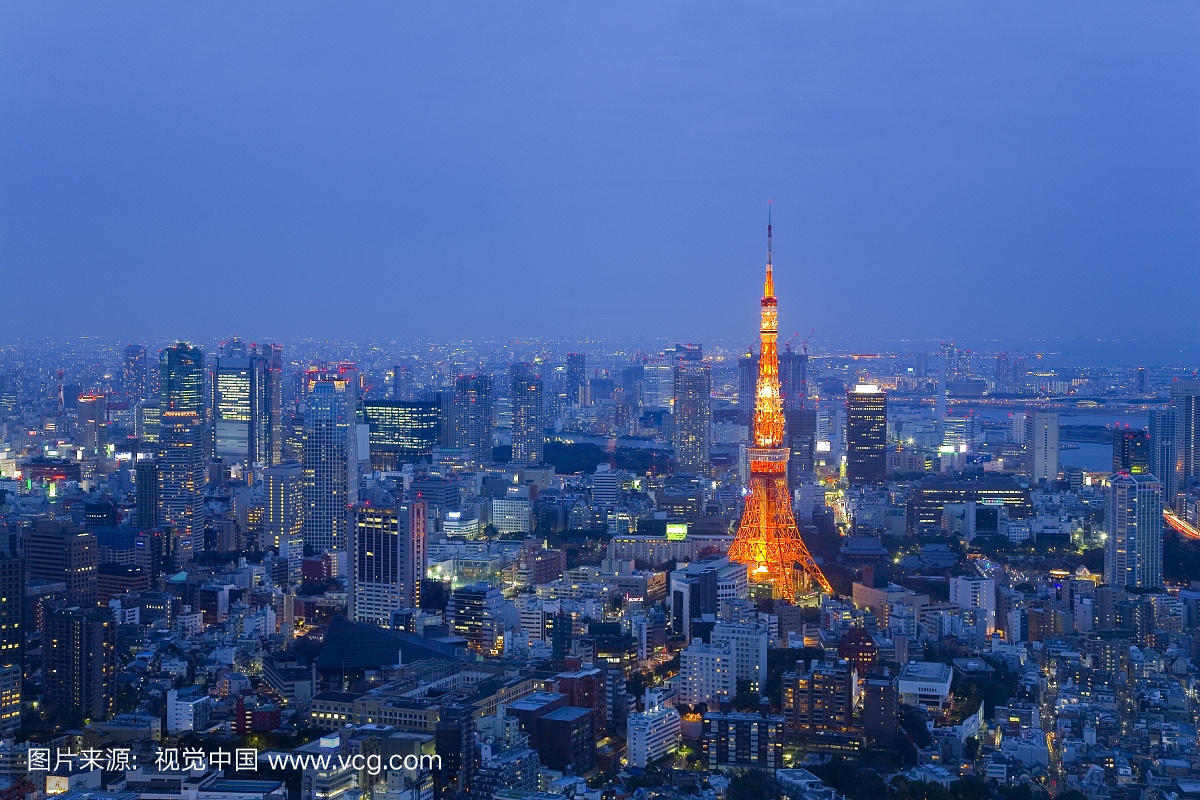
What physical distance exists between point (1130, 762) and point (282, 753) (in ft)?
14.0

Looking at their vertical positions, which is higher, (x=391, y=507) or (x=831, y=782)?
(x=391, y=507)

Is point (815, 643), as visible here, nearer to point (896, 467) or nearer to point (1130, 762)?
point (1130, 762)

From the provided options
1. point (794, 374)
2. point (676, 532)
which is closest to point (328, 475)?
point (676, 532)

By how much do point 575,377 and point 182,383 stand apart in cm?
871

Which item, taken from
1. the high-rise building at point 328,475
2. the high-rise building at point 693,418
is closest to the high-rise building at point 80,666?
the high-rise building at point 328,475

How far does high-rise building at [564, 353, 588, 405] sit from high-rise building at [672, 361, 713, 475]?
2437 mm

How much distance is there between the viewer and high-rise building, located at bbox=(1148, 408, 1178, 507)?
57.1 ft

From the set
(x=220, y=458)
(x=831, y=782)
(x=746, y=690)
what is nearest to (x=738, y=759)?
(x=831, y=782)

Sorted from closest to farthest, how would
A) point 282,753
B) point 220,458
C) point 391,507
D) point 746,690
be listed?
point 282,753
point 746,690
point 391,507
point 220,458

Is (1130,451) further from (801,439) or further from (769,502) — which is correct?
(769,502)

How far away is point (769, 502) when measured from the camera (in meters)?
14.0

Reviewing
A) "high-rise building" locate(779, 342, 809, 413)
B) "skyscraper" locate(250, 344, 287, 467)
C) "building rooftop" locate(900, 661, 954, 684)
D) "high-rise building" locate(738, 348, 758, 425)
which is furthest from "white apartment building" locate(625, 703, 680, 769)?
"high-rise building" locate(738, 348, 758, 425)

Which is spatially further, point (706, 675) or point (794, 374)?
point (794, 374)

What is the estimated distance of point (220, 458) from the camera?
840 inches
